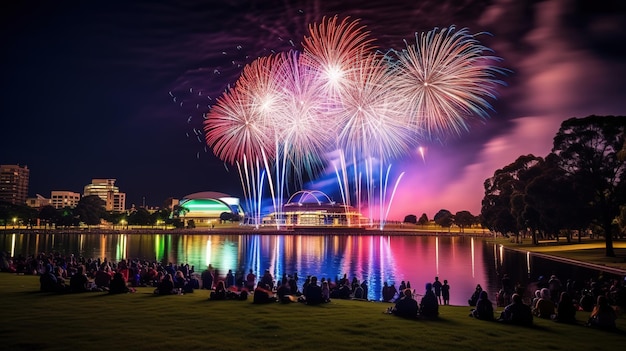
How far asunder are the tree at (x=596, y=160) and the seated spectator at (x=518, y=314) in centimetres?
4242

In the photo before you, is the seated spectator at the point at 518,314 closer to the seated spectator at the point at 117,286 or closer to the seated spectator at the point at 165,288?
the seated spectator at the point at 165,288

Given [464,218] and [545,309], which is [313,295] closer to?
[545,309]

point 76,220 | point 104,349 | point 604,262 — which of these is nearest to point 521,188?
point 604,262

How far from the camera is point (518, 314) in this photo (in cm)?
1310

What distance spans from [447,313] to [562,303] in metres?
3.52

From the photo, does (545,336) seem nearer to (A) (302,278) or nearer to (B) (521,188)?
(A) (302,278)

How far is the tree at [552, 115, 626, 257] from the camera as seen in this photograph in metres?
49.0

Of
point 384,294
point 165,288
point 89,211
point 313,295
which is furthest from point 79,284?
point 89,211

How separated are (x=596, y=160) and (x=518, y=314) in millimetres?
45198

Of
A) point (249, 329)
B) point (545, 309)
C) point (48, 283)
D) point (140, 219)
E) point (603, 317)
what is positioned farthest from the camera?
point (140, 219)

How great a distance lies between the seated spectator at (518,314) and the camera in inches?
513

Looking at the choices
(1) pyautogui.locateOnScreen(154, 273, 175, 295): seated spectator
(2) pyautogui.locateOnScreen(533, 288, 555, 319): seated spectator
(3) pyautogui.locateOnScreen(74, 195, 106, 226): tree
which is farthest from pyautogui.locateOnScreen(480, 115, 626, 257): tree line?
(3) pyautogui.locateOnScreen(74, 195, 106, 226): tree

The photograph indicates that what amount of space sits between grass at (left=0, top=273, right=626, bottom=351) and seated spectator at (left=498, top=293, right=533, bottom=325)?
392mm

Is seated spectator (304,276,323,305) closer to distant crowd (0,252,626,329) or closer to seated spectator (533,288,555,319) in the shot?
distant crowd (0,252,626,329)
